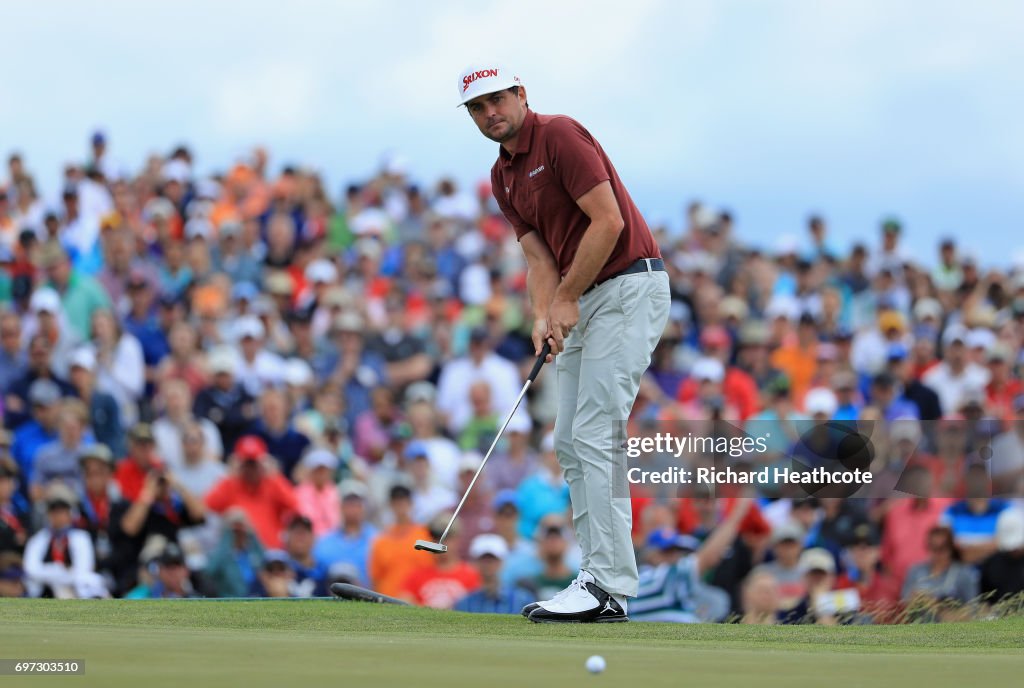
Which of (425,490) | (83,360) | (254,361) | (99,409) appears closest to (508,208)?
(425,490)

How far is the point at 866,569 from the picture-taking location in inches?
414

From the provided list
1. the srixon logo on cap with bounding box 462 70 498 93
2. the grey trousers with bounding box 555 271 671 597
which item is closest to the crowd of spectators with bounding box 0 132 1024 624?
the grey trousers with bounding box 555 271 671 597

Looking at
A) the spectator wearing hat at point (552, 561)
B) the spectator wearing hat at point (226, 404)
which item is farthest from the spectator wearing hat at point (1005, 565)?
the spectator wearing hat at point (226, 404)

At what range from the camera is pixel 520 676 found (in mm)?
4238

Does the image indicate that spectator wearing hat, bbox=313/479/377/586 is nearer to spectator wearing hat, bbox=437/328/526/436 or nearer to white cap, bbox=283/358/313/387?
white cap, bbox=283/358/313/387

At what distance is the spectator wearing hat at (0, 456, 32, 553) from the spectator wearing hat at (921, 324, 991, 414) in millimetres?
8103

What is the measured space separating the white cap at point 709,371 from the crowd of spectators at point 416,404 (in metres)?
0.07

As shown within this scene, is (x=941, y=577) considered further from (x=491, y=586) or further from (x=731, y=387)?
(x=731, y=387)

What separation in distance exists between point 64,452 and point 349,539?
7.71 ft

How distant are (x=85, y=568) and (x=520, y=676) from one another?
7.04m

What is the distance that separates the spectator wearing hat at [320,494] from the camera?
39.7ft

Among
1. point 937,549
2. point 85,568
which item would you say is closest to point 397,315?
point 85,568

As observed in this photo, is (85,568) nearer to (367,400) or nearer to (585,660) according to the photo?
(367,400)

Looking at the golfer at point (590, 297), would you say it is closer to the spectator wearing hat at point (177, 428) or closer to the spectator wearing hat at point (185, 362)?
the spectator wearing hat at point (177, 428)
